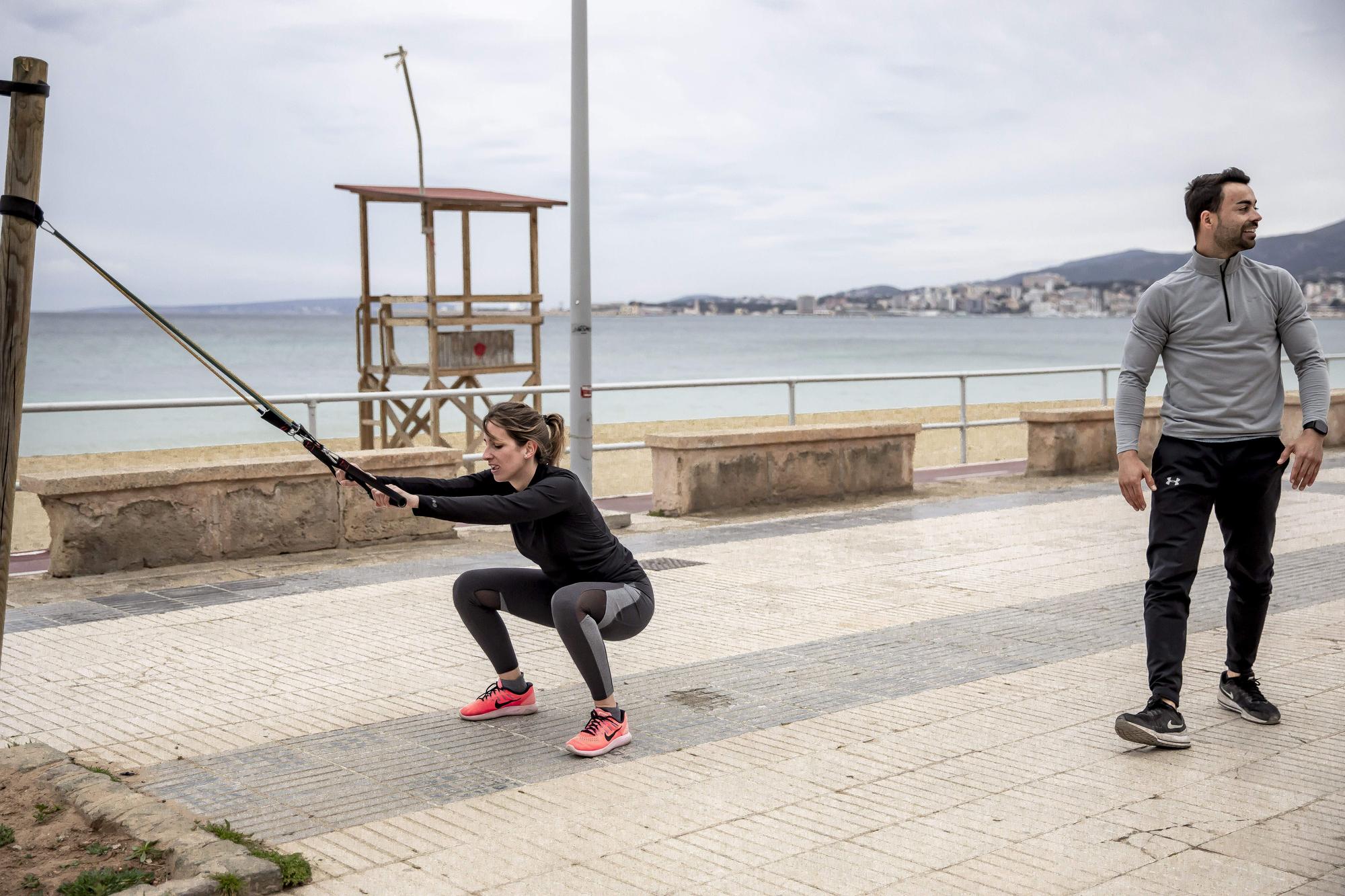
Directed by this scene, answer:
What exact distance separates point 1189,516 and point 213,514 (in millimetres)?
6319

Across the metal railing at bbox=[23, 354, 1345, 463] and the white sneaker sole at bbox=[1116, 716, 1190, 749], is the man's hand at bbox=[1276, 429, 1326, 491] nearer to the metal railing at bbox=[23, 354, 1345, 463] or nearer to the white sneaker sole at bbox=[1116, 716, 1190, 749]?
the white sneaker sole at bbox=[1116, 716, 1190, 749]

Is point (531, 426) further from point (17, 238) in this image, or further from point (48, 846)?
point (48, 846)

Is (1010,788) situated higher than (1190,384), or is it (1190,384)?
(1190,384)

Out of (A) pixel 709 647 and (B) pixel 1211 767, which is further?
(A) pixel 709 647

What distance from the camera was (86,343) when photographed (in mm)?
98312

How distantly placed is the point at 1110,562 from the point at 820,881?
561 centimetres

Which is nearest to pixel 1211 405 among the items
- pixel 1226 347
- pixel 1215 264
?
pixel 1226 347

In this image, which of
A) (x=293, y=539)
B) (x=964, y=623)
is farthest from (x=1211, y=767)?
(x=293, y=539)

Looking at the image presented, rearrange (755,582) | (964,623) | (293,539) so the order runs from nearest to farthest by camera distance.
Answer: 1. (964,623)
2. (755,582)
3. (293,539)

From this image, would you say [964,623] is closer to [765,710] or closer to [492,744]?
[765,710]

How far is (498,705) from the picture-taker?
5.41 metres

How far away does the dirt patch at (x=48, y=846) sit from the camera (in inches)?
149

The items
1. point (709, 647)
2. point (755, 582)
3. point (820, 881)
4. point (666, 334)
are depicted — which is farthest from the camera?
point (666, 334)

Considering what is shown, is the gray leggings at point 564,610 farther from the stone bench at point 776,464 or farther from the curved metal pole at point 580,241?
the stone bench at point 776,464
